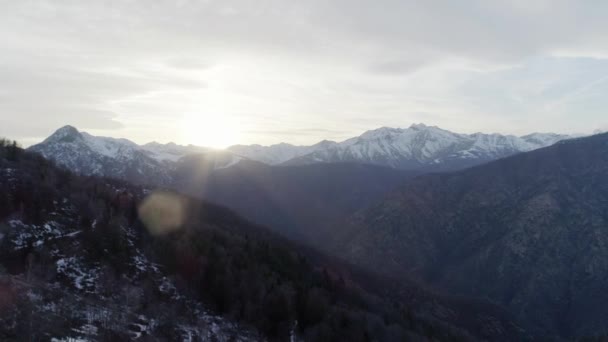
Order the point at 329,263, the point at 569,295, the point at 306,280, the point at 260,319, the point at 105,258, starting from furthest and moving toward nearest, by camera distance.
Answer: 1. the point at 569,295
2. the point at 329,263
3. the point at 306,280
4. the point at 260,319
5. the point at 105,258

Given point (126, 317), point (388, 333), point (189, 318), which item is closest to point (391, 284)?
point (388, 333)

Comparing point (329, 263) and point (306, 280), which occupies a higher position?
point (306, 280)

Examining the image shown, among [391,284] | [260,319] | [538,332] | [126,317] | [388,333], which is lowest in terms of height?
[538,332]

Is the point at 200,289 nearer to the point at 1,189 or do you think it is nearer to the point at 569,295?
the point at 1,189

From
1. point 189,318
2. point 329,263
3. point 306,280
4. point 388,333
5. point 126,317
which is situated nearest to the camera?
point 126,317

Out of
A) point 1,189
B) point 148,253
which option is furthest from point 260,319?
point 1,189

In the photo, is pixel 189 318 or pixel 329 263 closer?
pixel 189 318

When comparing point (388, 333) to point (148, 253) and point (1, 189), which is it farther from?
point (1, 189)
